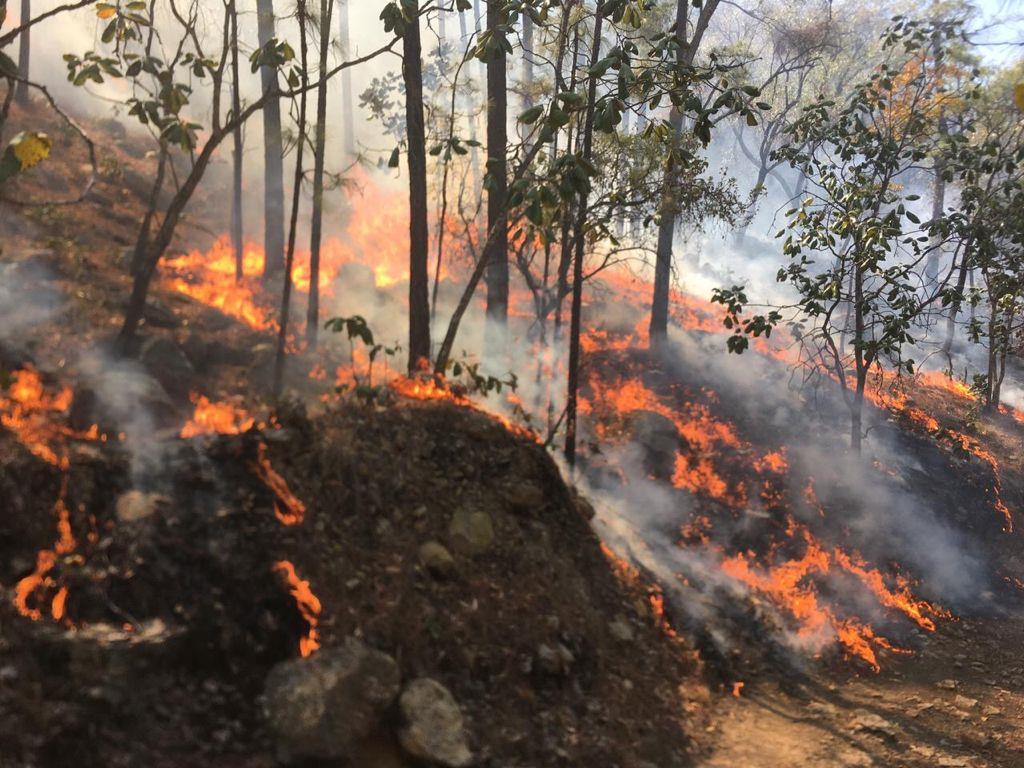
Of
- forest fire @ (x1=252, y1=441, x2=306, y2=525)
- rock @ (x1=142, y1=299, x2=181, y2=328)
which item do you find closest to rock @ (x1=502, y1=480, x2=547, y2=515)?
forest fire @ (x1=252, y1=441, x2=306, y2=525)

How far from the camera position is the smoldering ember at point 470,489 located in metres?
4.29

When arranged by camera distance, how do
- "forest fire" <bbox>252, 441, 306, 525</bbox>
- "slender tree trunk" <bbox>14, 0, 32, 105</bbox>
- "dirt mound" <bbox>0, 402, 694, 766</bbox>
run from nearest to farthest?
"dirt mound" <bbox>0, 402, 694, 766</bbox> → "forest fire" <bbox>252, 441, 306, 525</bbox> → "slender tree trunk" <bbox>14, 0, 32, 105</bbox>

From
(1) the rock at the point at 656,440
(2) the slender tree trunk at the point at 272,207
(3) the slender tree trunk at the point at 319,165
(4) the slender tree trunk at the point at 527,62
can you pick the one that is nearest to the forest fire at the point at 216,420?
(3) the slender tree trunk at the point at 319,165

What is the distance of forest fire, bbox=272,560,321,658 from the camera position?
187 inches

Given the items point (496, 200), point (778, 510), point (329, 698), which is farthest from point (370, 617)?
point (778, 510)

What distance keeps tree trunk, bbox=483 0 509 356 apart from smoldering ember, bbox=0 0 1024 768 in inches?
2.8

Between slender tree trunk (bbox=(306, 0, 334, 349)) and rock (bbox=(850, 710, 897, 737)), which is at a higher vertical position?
slender tree trunk (bbox=(306, 0, 334, 349))

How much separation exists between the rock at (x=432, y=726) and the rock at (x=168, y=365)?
15.3 ft

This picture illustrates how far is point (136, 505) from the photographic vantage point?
4691 millimetres

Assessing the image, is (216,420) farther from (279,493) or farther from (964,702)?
(964,702)

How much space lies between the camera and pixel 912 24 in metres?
11.4

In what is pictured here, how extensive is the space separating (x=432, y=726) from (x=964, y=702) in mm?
7263

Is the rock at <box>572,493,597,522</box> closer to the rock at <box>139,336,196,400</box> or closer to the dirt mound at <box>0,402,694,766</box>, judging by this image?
the dirt mound at <box>0,402,694,766</box>

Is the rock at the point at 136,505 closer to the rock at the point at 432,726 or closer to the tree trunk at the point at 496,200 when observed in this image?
the rock at the point at 432,726
